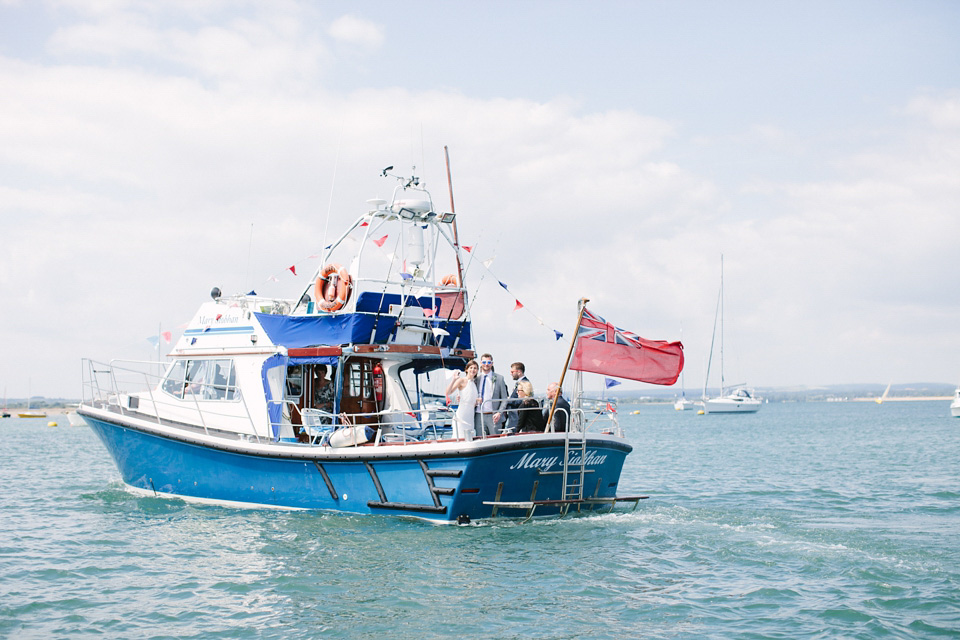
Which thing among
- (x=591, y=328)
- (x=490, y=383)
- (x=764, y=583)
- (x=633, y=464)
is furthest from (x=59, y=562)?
(x=633, y=464)

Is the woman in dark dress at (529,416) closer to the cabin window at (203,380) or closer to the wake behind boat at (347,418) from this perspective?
the wake behind boat at (347,418)

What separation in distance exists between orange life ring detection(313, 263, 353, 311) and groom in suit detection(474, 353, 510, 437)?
112 inches

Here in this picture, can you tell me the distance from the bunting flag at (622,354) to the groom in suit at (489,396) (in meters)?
1.26

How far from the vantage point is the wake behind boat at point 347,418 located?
1241 centimetres

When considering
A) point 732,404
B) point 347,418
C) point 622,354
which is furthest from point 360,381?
point 732,404

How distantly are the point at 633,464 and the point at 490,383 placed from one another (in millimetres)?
17543

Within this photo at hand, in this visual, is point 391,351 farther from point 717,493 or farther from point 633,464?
point 633,464

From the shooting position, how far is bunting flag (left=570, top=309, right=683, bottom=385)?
12328 mm

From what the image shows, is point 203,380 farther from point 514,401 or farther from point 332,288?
point 514,401

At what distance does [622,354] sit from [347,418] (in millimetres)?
4857

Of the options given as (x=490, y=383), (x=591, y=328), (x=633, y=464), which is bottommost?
(x=633, y=464)

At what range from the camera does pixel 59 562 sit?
11.1 meters

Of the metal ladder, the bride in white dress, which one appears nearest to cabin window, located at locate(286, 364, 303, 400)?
the bride in white dress

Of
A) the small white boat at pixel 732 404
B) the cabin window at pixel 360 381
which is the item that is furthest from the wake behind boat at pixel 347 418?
the small white boat at pixel 732 404
